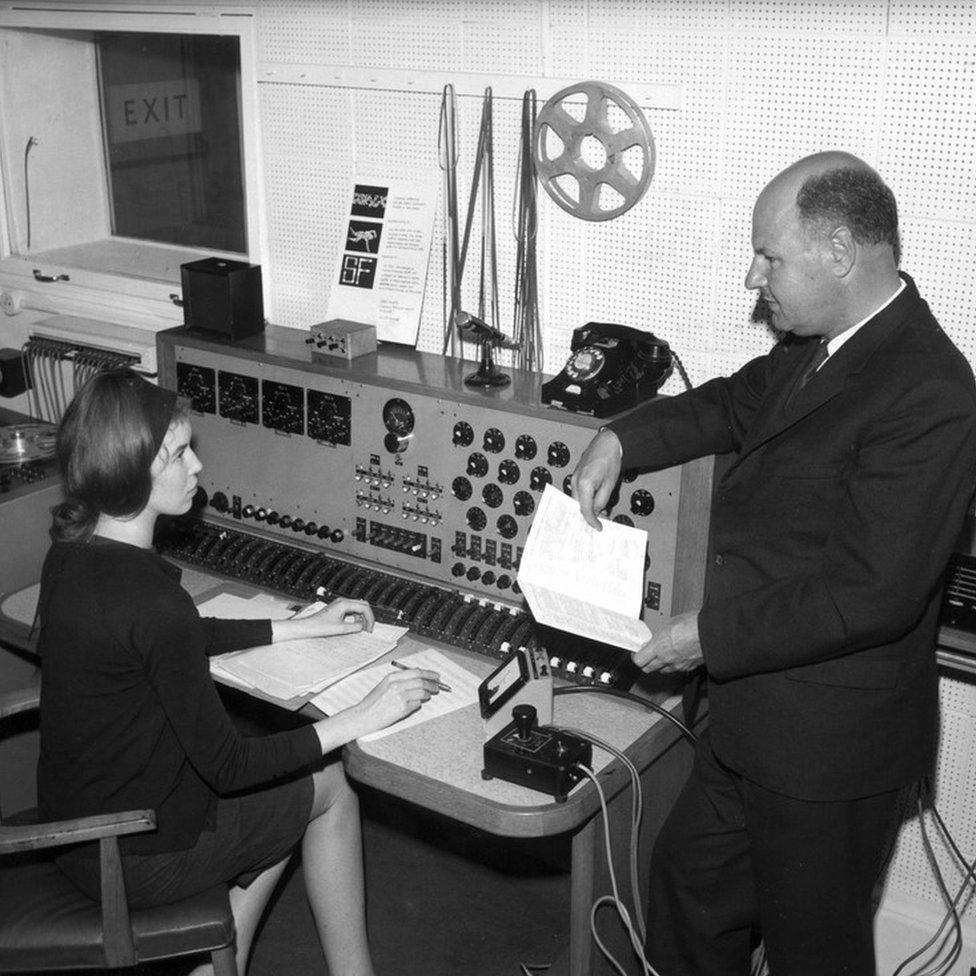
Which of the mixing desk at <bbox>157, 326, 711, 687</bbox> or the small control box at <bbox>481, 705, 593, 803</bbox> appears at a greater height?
the mixing desk at <bbox>157, 326, 711, 687</bbox>

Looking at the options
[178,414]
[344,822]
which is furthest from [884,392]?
[344,822]

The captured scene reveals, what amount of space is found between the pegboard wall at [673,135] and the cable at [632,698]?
0.74 meters

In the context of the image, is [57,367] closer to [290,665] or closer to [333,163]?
[333,163]

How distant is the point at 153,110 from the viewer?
160 inches

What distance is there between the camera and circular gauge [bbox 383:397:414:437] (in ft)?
9.46

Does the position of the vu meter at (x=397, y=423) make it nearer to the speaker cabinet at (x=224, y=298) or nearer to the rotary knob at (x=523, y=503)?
the rotary knob at (x=523, y=503)

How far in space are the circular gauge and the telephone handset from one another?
0.36m

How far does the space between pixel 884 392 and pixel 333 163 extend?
177cm

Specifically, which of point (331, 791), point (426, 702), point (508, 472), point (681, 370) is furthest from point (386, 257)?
point (331, 791)

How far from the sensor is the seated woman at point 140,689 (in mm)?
2201

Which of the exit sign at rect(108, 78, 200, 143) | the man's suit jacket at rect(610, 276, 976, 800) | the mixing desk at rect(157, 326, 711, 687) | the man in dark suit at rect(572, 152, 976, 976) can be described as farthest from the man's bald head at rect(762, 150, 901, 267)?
the exit sign at rect(108, 78, 200, 143)

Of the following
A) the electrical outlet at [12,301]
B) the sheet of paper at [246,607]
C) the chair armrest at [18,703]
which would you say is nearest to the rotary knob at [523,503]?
the sheet of paper at [246,607]

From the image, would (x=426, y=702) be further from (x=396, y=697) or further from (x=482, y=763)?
(x=482, y=763)

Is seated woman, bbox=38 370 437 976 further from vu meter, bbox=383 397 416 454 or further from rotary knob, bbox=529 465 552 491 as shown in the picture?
vu meter, bbox=383 397 416 454
